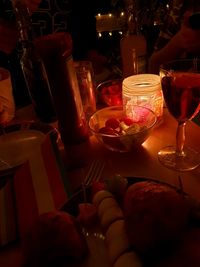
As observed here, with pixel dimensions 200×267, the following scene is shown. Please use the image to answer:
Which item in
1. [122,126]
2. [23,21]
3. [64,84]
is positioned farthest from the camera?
[23,21]

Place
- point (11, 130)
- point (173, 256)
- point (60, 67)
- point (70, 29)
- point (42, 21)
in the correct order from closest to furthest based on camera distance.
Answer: point (173, 256)
point (60, 67)
point (11, 130)
point (42, 21)
point (70, 29)

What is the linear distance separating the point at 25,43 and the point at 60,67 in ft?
1.20

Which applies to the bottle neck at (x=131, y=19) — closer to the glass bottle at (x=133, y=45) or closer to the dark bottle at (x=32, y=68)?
the glass bottle at (x=133, y=45)

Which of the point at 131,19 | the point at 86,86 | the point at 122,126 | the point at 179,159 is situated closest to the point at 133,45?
the point at 131,19

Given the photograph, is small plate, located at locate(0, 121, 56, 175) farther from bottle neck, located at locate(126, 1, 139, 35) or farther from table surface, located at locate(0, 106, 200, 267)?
bottle neck, located at locate(126, 1, 139, 35)

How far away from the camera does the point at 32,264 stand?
421mm

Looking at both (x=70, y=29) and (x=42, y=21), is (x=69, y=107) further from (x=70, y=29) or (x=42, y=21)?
(x=70, y=29)

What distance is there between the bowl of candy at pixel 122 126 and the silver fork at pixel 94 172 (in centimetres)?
6

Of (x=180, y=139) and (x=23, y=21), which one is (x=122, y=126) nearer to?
(x=180, y=139)

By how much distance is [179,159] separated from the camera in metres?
0.70

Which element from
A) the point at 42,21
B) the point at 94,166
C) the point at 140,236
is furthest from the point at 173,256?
the point at 42,21

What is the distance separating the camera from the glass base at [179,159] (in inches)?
26.5

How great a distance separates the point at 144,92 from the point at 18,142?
391 mm

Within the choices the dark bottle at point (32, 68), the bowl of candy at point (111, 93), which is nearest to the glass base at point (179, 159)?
the bowl of candy at point (111, 93)
